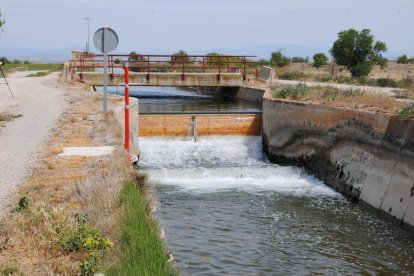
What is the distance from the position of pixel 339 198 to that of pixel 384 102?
3.08 m

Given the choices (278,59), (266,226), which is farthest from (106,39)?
(278,59)

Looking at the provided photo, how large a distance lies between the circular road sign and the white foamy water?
3.90 metres

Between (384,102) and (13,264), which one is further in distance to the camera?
(384,102)

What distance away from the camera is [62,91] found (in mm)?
24516

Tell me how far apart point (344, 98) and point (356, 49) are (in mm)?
22494

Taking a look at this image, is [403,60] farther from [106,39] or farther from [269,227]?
[269,227]

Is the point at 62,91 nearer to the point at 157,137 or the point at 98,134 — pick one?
the point at 157,137

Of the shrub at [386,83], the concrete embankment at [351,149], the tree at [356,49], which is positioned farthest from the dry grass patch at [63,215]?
the tree at [356,49]

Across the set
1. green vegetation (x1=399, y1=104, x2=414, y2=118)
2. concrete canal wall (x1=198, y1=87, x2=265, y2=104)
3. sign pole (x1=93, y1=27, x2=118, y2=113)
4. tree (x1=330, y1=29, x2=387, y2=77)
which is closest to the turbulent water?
green vegetation (x1=399, y1=104, x2=414, y2=118)

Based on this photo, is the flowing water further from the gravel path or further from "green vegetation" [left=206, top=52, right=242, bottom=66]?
the gravel path

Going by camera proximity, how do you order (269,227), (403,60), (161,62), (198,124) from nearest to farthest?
(269,227), (198,124), (161,62), (403,60)

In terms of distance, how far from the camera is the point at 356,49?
38219 mm

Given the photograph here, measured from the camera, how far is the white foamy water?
14914mm

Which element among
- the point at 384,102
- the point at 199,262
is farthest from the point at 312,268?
the point at 384,102
